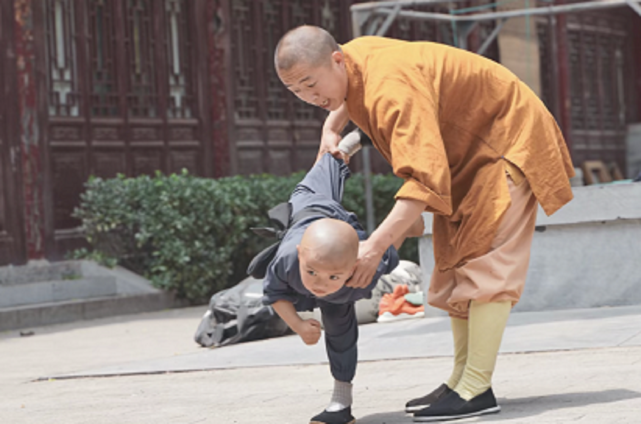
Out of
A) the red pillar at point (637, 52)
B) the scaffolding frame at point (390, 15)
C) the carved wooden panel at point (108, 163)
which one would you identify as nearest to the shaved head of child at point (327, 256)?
the scaffolding frame at point (390, 15)

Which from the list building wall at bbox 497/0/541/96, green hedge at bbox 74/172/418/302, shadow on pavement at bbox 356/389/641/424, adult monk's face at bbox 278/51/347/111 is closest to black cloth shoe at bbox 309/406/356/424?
shadow on pavement at bbox 356/389/641/424

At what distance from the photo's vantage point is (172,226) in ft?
36.6

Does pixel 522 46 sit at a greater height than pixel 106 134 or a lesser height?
greater

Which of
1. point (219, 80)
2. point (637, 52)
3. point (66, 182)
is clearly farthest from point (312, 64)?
point (637, 52)

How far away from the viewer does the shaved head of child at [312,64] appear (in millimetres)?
3834

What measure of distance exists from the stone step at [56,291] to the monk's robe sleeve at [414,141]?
7.09 meters

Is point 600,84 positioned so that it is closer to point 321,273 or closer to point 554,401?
point 554,401

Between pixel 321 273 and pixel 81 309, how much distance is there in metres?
7.16

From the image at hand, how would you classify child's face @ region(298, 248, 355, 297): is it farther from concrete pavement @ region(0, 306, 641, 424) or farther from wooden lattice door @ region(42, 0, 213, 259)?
wooden lattice door @ region(42, 0, 213, 259)

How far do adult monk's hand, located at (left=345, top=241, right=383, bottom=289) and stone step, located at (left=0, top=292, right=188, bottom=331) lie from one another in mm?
6673

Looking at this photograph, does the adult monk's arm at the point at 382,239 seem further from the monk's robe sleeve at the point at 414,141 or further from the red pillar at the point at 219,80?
the red pillar at the point at 219,80

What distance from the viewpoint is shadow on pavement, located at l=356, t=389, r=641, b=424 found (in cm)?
416

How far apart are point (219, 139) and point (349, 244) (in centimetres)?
997

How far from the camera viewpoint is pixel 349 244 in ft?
12.0
